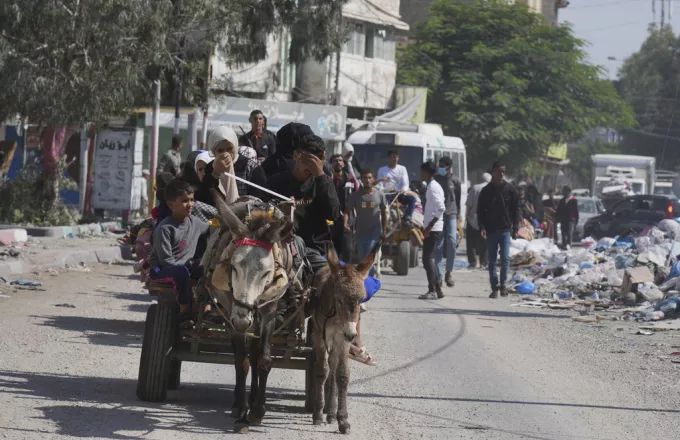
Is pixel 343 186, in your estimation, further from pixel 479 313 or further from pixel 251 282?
pixel 251 282

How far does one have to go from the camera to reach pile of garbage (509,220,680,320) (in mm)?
17406

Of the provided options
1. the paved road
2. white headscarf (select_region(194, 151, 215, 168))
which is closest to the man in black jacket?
white headscarf (select_region(194, 151, 215, 168))

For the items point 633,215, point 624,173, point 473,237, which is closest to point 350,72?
point 624,173

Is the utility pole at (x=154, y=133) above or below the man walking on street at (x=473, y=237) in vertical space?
above

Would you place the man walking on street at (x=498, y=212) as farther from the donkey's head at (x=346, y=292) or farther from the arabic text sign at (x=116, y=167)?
the arabic text sign at (x=116, y=167)

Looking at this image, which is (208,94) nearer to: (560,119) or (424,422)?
(424,422)

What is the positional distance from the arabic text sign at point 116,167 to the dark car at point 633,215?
15.5 m

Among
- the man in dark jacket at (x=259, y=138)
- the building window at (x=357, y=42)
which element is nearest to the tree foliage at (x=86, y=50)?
the man in dark jacket at (x=259, y=138)

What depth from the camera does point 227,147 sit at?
8266mm

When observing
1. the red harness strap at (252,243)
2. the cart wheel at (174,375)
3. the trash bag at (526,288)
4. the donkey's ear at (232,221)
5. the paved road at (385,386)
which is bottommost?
the trash bag at (526,288)

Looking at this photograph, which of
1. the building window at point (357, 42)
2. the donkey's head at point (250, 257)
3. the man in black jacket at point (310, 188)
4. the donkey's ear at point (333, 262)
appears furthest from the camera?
the building window at point (357, 42)

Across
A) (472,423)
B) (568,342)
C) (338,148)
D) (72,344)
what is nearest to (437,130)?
(338,148)

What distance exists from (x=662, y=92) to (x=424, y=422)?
78620 millimetres

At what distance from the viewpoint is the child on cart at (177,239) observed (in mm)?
8281
